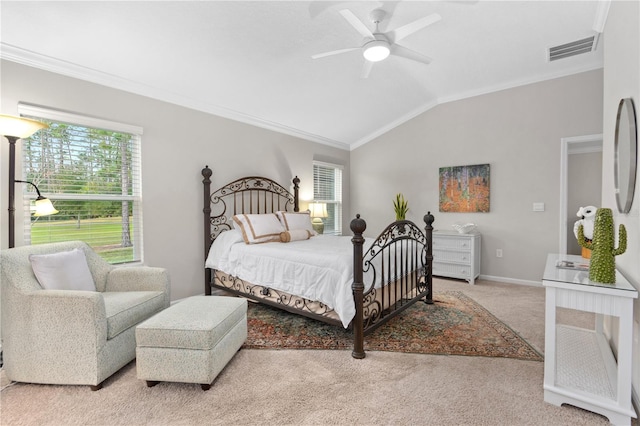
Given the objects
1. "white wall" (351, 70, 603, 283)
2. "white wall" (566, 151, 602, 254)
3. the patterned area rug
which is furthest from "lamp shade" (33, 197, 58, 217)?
"white wall" (566, 151, 602, 254)

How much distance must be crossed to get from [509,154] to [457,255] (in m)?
1.72

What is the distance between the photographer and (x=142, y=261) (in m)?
3.23

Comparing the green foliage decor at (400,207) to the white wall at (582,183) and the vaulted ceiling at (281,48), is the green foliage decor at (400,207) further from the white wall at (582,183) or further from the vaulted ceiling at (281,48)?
the white wall at (582,183)

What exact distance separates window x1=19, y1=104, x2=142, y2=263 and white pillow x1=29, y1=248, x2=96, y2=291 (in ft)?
2.17

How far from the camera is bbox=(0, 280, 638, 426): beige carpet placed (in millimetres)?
1663

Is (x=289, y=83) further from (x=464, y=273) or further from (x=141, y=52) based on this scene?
(x=464, y=273)

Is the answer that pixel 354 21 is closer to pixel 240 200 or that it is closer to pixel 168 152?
pixel 168 152

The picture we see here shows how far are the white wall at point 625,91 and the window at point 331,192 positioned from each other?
3968 millimetres

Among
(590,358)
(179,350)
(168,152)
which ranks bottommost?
(590,358)

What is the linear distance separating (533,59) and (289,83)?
3.12 metres

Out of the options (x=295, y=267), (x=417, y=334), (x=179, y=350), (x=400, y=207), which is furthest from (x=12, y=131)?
(x=400, y=207)

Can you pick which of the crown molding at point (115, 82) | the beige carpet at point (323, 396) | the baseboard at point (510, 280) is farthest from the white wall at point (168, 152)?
the baseboard at point (510, 280)

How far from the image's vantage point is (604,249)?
1.71 m

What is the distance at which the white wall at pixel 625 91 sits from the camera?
171 centimetres
